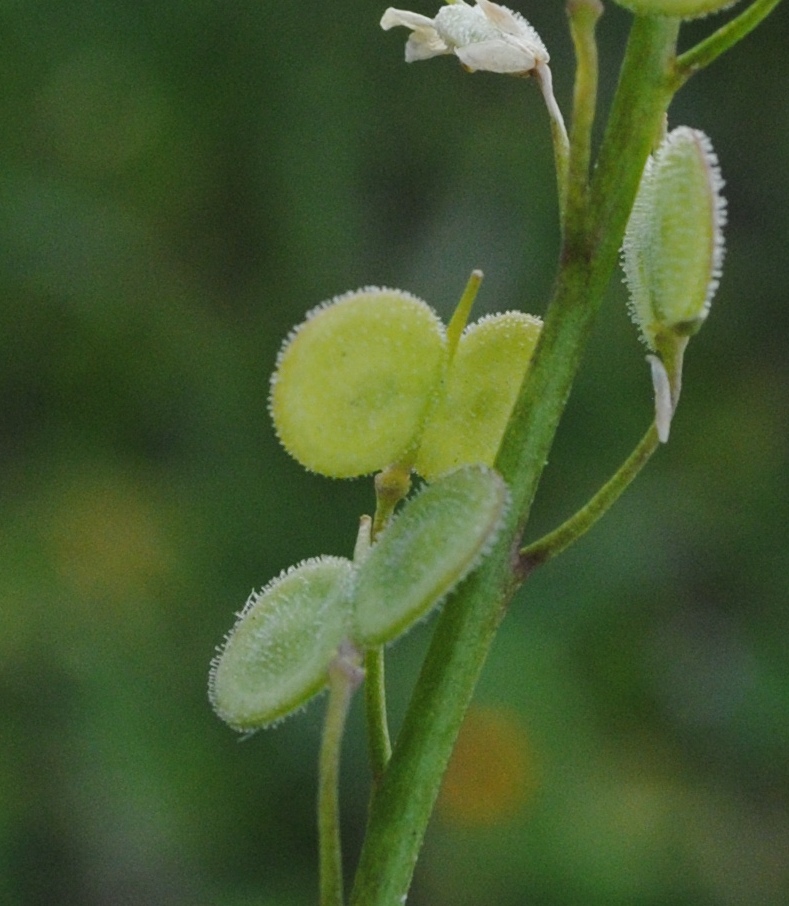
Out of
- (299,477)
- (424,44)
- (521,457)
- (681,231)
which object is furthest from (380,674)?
(299,477)

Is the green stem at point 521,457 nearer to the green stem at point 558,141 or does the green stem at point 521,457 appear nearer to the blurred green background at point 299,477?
the green stem at point 558,141

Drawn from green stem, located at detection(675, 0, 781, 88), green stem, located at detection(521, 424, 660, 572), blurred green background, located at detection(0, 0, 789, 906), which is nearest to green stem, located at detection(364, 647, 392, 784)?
green stem, located at detection(521, 424, 660, 572)

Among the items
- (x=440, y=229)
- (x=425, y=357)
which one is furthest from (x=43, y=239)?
(x=425, y=357)

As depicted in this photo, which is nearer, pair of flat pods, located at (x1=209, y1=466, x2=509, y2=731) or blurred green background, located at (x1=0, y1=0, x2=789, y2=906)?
pair of flat pods, located at (x1=209, y1=466, x2=509, y2=731)

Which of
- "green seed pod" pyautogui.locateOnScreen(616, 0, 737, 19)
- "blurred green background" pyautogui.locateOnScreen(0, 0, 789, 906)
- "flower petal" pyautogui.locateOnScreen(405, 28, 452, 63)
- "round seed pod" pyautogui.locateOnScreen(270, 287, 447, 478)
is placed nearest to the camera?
"green seed pod" pyautogui.locateOnScreen(616, 0, 737, 19)

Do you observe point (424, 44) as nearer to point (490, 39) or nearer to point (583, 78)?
point (490, 39)

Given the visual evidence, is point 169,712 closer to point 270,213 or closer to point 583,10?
point 270,213

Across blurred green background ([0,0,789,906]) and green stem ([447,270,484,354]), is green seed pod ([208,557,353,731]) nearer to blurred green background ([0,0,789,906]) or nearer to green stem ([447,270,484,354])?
green stem ([447,270,484,354])
